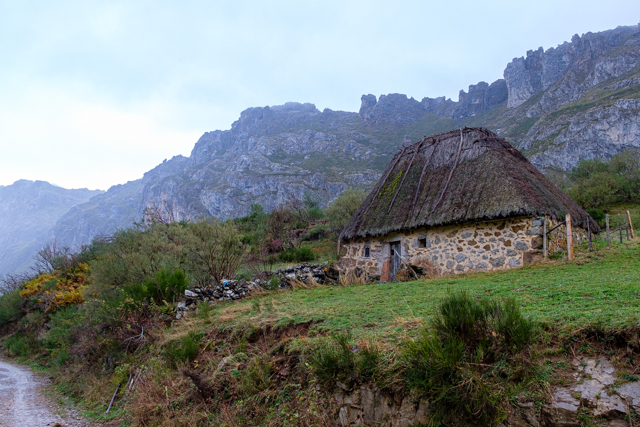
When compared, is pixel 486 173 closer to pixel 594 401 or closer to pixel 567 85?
pixel 594 401

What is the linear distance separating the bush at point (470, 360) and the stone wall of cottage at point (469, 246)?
786cm

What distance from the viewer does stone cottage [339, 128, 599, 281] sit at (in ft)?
35.4

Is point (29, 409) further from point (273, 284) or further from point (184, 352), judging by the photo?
point (273, 284)

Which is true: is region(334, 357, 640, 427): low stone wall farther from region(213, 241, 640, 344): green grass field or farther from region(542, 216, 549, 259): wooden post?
region(542, 216, 549, 259): wooden post

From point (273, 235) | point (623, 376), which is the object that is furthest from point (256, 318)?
point (273, 235)

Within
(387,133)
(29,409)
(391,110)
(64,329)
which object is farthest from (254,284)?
(391,110)

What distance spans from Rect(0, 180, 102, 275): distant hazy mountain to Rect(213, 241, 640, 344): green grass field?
442ft

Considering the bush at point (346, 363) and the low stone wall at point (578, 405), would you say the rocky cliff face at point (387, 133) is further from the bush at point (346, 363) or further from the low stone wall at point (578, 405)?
the low stone wall at point (578, 405)

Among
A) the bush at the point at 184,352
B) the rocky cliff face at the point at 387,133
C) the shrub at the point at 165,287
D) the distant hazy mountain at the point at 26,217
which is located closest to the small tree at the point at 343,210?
the shrub at the point at 165,287

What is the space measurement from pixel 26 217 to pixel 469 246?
210838 millimetres

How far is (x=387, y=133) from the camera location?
111 m

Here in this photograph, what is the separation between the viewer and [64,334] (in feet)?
40.2

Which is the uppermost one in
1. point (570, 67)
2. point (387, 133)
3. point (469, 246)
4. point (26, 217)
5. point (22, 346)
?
point (570, 67)

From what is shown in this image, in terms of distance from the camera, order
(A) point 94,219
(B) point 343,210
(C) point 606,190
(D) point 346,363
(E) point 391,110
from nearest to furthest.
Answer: (D) point 346,363
(C) point 606,190
(B) point 343,210
(E) point 391,110
(A) point 94,219
